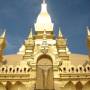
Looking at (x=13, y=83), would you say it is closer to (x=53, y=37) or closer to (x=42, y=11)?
(x=53, y=37)

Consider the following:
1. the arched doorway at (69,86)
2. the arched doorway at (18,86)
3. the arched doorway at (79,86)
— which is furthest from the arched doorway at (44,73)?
the arched doorway at (79,86)

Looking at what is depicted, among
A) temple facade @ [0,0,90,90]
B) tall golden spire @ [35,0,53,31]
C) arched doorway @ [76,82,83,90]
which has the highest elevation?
tall golden spire @ [35,0,53,31]

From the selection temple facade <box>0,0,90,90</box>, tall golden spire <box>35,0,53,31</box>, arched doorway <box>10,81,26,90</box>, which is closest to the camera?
temple facade <box>0,0,90,90</box>

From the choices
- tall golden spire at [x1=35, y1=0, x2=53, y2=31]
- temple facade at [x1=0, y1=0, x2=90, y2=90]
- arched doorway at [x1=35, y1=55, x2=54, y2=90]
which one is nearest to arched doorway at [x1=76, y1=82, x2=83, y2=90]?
temple facade at [x1=0, y1=0, x2=90, y2=90]

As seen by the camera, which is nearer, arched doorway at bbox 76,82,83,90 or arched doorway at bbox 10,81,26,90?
arched doorway at bbox 76,82,83,90

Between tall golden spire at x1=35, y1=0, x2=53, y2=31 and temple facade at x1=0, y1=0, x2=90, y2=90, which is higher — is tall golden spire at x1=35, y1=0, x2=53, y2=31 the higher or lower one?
the higher one

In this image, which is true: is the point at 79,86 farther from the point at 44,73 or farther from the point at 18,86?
the point at 18,86

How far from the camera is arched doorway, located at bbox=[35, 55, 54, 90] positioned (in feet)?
87.9

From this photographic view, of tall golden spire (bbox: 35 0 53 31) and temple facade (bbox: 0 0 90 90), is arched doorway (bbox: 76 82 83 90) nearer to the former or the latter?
temple facade (bbox: 0 0 90 90)

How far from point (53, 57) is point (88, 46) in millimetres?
9142

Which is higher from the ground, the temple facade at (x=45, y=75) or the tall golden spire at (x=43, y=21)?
the tall golden spire at (x=43, y=21)

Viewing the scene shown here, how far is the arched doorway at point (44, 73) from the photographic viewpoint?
87.9 feet

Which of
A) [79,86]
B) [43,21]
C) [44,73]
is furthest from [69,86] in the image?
[43,21]

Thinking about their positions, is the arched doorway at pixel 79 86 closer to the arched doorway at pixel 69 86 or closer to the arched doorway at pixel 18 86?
the arched doorway at pixel 69 86
